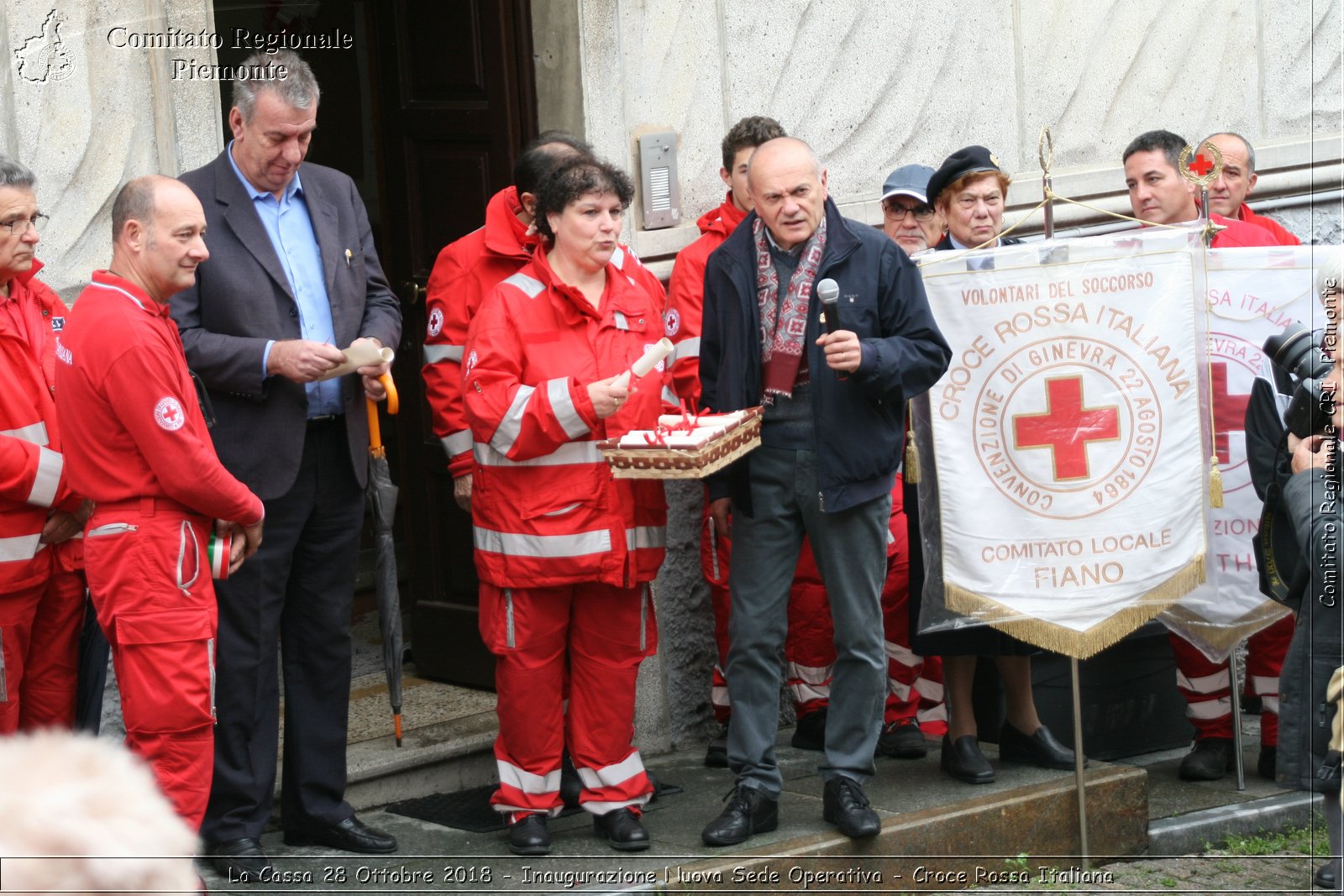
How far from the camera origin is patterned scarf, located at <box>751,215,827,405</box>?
512 centimetres

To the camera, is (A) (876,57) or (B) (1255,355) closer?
(B) (1255,355)

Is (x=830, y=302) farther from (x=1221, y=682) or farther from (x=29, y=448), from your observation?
(x=1221, y=682)

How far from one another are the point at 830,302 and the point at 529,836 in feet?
6.02

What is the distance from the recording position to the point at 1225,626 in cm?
590

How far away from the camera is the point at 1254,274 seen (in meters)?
5.98

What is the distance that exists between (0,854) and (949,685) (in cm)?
463

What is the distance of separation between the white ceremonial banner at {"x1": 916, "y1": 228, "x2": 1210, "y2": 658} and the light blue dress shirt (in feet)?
6.24

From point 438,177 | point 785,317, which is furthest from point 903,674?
point 438,177

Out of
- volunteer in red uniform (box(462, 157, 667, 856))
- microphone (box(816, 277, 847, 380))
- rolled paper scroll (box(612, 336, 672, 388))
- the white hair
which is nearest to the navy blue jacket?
microphone (box(816, 277, 847, 380))

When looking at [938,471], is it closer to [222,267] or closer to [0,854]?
[222,267]

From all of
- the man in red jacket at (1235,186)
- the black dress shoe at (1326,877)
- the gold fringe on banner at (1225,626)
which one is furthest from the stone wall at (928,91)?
the black dress shoe at (1326,877)

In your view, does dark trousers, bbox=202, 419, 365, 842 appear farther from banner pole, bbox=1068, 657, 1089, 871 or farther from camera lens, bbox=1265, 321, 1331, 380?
camera lens, bbox=1265, 321, 1331, 380

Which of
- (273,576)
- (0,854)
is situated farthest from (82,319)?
(0,854)

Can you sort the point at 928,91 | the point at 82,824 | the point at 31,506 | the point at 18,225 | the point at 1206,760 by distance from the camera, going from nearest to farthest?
the point at 82,824 → the point at 18,225 → the point at 31,506 → the point at 1206,760 → the point at 928,91
